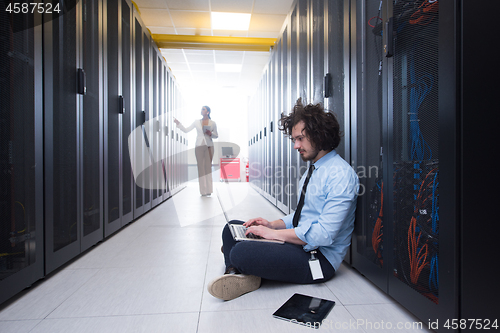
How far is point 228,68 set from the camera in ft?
22.3

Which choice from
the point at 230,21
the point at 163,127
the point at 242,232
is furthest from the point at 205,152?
the point at 242,232

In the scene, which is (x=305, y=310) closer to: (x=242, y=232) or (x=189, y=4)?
(x=242, y=232)

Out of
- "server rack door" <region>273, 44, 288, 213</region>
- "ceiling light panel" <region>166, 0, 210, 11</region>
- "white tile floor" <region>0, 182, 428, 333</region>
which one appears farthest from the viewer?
"ceiling light panel" <region>166, 0, 210, 11</region>

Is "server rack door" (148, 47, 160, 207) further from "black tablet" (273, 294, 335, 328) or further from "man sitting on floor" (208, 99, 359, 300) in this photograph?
"black tablet" (273, 294, 335, 328)

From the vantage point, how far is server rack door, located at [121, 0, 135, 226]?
2.94 metres

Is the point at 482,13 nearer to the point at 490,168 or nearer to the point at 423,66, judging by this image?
the point at 423,66

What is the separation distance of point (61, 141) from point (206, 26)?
3800 millimetres

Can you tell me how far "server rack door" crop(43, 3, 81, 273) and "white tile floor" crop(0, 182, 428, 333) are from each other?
0.61 ft

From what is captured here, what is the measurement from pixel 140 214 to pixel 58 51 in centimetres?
223

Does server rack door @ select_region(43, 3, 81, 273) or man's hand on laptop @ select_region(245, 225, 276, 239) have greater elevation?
server rack door @ select_region(43, 3, 81, 273)

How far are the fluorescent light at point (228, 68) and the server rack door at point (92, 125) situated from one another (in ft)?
14.5

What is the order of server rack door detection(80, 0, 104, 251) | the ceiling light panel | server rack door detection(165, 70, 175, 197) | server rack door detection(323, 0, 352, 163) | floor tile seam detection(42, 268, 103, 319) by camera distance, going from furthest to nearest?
server rack door detection(165, 70, 175, 197), the ceiling light panel, server rack door detection(80, 0, 104, 251), server rack door detection(323, 0, 352, 163), floor tile seam detection(42, 268, 103, 319)

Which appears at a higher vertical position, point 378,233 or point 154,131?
point 154,131

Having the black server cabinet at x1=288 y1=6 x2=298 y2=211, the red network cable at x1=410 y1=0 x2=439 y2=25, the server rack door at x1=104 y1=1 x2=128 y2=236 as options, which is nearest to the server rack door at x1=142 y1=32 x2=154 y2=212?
the server rack door at x1=104 y1=1 x2=128 y2=236
